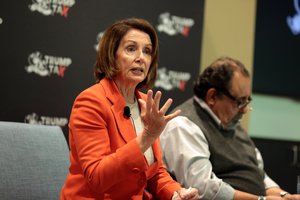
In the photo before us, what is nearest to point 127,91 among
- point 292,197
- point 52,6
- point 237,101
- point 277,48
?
point 237,101

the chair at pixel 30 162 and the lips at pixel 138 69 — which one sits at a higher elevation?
the lips at pixel 138 69

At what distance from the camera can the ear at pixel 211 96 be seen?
3197mm

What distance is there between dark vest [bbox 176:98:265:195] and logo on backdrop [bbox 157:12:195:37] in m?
1.00

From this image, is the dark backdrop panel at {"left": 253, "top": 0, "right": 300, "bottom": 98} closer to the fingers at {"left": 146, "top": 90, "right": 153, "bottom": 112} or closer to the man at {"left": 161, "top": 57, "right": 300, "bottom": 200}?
the man at {"left": 161, "top": 57, "right": 300, "bottom": 200}

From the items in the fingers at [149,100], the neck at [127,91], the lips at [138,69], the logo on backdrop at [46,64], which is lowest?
the logo on backdrop at [46,64]

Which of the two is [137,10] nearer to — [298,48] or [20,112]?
[20,112]

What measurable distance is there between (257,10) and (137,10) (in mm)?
1567

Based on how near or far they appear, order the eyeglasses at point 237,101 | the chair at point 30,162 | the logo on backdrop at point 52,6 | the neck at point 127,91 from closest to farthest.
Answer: the neck at point 127,91 < the chair at point 30,162 < the eyeglasses at point 237,101 < the logo on backdrop at point 52,6

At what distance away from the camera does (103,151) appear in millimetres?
2104

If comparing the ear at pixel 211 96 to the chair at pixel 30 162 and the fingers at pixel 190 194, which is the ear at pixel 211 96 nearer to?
the chair at pixel 30 162

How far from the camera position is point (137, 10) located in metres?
3.90

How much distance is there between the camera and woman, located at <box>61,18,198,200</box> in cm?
203

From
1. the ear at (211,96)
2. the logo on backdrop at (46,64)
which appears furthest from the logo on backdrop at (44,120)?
the ear at (211,96)

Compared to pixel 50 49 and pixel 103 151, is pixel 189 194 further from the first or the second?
pixel 50 49
